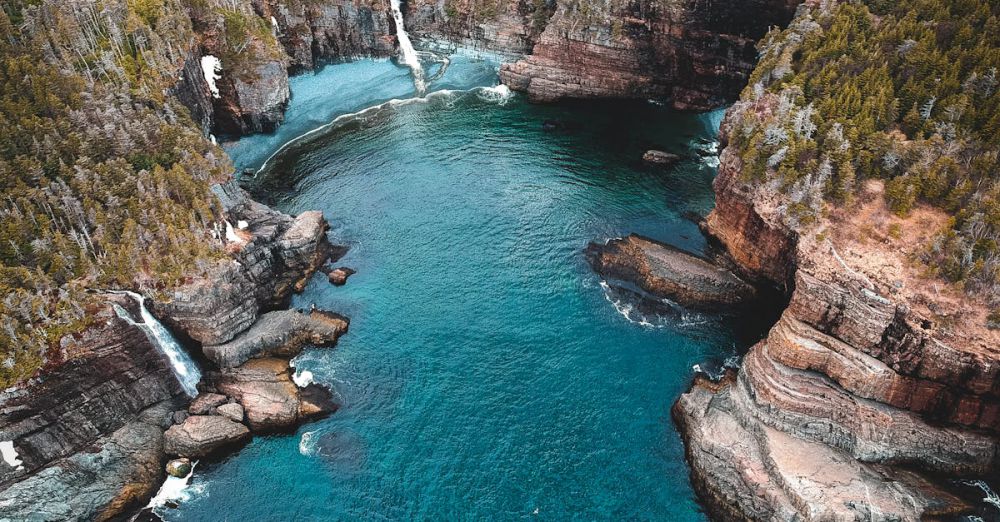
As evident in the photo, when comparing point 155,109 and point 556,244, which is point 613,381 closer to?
point 556,244

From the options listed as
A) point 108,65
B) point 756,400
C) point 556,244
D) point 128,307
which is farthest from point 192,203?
point 756,400

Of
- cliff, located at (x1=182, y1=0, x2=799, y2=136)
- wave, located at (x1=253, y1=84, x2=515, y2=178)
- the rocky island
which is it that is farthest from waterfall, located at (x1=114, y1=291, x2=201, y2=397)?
wave, located at (x1=253, y1=84, x2=515, y2=178)

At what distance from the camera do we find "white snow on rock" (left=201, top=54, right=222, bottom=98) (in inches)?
4136

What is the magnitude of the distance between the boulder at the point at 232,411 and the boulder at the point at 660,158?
70743mm

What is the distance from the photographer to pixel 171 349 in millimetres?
62062

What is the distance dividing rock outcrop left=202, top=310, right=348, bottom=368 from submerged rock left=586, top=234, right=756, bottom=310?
33.2 meters

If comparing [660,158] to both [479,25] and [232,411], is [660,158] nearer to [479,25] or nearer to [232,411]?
→ [479,25]

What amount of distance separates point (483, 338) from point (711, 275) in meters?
28.2

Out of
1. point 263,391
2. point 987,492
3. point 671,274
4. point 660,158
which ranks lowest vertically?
point 987,492

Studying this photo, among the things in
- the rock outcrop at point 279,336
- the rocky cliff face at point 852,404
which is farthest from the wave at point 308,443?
the rocky cliff face at point 852,404

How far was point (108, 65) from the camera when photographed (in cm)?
8206

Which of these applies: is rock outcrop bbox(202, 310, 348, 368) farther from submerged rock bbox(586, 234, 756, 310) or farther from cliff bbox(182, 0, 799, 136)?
cliff bbox(182, 0, 799, 136)

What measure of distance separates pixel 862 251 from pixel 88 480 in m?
73.5

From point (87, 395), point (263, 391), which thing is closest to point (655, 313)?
point (263, 391)
